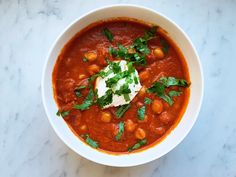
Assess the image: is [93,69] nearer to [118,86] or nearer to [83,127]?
[118,86]

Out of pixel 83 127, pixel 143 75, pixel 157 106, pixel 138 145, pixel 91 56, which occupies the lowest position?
pixel 138 145

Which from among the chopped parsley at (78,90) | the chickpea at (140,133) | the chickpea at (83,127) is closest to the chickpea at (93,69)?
the chopped parsley at (78,90)

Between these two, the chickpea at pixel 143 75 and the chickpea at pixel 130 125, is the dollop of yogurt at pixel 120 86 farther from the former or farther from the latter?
the chickpea at pixel 130 125

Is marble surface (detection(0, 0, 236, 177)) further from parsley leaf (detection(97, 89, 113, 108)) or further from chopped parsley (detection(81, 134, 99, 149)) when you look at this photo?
parsley leaf (detection(97, 89, 113, 108))

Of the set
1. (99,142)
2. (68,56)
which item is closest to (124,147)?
(99,142)

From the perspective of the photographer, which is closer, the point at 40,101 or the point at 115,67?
the point at 115,67

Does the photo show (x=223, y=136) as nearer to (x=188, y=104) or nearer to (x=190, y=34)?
(x=188, y=104)

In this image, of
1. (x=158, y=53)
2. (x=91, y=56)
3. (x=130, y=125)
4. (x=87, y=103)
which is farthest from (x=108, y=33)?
(x=130, y=125)
